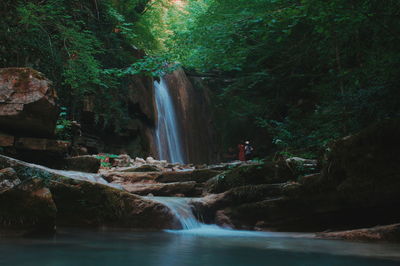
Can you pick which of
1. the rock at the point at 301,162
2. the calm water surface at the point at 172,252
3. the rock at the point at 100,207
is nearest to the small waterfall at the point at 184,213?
the rock at the point at 100,207

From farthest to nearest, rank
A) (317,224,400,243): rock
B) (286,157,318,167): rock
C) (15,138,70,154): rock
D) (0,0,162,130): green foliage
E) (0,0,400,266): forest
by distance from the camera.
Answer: (0,0,162,130): green foliage < (15,138,70,154): rock < (286,157,318,167): rock < (317,224,400,243): rock < (0,0,400,266): forest

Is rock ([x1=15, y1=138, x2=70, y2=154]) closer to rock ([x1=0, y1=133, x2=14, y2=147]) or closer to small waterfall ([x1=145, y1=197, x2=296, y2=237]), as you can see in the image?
rock ([x1=0, y1=133, x2=14, y2=147])

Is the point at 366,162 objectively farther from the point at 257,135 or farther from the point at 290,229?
the point at 257,135

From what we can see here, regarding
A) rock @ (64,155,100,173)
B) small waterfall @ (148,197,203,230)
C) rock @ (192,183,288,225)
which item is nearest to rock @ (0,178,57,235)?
small waterfall @ (148,197,203,230)

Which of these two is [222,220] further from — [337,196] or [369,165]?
[369,165]

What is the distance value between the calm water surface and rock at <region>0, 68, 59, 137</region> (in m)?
3.62

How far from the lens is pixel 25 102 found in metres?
6.71

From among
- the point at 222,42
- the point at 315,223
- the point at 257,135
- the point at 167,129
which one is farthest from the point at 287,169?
the point at 257,135

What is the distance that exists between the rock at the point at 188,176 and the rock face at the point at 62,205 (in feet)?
11.7

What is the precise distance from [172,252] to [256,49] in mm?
9490

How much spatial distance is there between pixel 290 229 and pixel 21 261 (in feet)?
13.3

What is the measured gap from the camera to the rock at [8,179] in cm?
363

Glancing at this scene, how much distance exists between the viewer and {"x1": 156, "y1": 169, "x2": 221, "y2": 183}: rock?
345 inches

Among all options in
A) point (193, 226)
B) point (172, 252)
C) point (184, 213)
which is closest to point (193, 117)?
point (184, 213)
